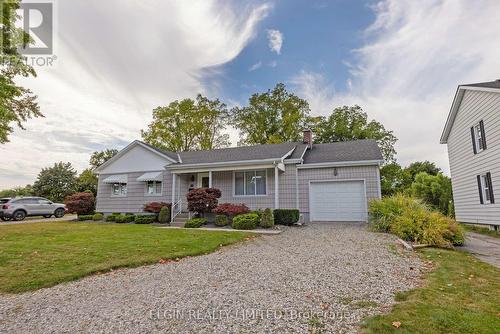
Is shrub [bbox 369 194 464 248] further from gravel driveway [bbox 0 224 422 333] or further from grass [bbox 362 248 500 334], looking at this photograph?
grass [bbox 362 248 500 334]

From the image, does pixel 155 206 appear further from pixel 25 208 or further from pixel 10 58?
pixel 25 208

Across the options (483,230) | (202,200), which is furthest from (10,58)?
(483,230)

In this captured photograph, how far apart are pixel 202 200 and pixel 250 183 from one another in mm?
3172

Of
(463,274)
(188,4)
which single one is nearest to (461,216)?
(463,274)

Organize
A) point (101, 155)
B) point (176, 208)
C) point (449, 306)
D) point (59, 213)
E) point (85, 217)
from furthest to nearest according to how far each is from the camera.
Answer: point (101, 155)
point (59, 213)
point (85, 217)
point (176, 208)
point (449, 306)

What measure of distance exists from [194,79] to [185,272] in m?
15.5

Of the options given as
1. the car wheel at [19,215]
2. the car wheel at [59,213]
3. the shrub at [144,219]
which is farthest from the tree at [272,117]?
the car wheel at [19,215]

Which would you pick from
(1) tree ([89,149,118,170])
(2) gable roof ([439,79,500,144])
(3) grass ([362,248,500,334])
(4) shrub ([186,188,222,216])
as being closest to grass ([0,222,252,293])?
(4) shrub ([186,188,222,216])

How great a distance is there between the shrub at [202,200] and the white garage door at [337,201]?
5.34 meters

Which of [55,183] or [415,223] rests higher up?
[55,183]

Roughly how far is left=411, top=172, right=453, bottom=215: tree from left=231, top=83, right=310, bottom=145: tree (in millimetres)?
12726

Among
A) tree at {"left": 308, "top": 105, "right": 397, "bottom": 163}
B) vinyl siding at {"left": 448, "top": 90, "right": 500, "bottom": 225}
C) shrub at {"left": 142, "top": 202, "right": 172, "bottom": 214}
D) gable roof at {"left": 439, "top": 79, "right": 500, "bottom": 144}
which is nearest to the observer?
vinyl siding at {"left": 448, "top": 90, "right": 500, "bottom": 225}

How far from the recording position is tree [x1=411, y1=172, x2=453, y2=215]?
66.1ft

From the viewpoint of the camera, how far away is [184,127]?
3309 cm
